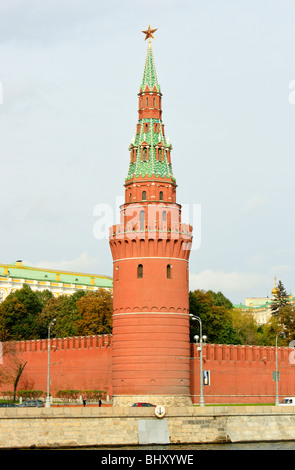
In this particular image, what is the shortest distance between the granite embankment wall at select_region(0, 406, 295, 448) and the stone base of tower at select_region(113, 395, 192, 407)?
10224mm

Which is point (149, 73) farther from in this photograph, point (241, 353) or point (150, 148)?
point (241, 353)

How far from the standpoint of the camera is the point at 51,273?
488ft

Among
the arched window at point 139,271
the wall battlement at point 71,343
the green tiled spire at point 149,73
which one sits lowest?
the wall battlement at point 71,343

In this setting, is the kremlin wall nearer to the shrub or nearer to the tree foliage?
the shrub

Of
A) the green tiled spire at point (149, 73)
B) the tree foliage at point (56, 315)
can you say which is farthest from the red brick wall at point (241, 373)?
the green tiled spire at point (149, 73)

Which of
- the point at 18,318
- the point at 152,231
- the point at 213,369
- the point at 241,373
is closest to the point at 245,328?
the point at 18,318

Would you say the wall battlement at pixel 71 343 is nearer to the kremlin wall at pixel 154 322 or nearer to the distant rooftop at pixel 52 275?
the kremlin wall at pixel 154 322

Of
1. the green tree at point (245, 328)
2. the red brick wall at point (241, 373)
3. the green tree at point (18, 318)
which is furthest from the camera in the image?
the green tree at point (245, 328)

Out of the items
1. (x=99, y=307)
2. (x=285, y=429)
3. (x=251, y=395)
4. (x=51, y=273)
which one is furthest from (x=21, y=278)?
(x=285, y=429)

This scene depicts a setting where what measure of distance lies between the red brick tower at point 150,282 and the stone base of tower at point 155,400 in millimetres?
70

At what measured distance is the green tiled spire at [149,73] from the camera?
64.8 meters

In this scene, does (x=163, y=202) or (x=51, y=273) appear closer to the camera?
(x=163, y=202)

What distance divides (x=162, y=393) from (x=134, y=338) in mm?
4349
